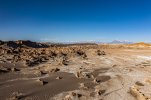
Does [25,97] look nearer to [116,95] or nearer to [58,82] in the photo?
[58,82]

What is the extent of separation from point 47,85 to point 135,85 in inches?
254

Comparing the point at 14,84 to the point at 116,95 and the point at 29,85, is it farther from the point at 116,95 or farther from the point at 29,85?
the point at 116,95

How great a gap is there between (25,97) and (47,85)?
278 cm

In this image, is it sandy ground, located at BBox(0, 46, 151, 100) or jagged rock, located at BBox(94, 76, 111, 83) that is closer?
sandy ground, located at BBox(0, 46, 151, 100)

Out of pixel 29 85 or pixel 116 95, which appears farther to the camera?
pixel 29 85

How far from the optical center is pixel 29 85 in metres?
13.8

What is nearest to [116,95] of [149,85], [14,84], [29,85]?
[149,85]

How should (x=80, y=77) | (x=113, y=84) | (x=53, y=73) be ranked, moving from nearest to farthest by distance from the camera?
(x=113, y=84) < (x=80, y=77) < (x=53, y=73)

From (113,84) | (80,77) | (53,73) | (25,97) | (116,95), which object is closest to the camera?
(25,97)

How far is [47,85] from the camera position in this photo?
14.0m

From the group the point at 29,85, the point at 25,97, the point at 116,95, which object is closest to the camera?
the point at 25,97

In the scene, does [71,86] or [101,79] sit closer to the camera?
[71,86]

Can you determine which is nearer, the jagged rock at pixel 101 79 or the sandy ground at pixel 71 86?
the sandy ground at pixel 71 86

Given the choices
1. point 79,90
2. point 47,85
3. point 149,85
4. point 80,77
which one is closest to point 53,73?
point 80,77
